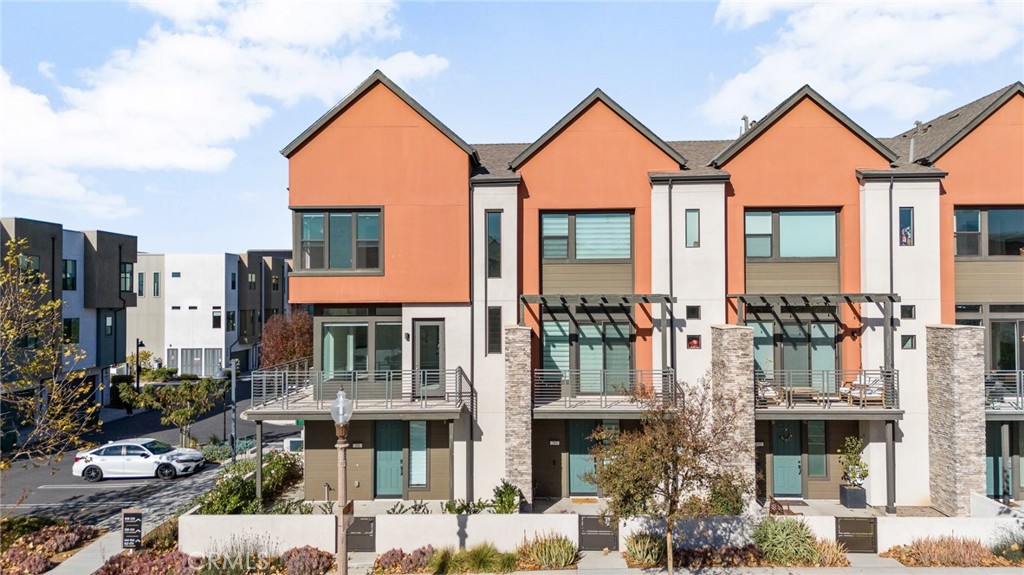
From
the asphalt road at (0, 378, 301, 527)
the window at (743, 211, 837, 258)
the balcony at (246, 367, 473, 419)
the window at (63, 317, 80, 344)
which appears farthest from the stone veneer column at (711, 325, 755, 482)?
the window at (63, 317, 80, 344)

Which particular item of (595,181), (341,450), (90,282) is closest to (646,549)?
(341,450)

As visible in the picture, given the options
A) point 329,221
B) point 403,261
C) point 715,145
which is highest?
point 715,145

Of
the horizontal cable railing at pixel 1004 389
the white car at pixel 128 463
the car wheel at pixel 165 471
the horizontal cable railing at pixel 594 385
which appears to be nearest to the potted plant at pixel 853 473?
the horizontal cable railing at pixel 1004 389

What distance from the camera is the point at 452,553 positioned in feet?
43.8

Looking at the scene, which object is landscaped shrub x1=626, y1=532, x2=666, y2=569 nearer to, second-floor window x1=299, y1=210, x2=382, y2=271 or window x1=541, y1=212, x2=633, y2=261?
window x1=541, y1=212, x2=633, y2=261

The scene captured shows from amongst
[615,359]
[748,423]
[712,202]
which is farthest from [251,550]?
[712,202]

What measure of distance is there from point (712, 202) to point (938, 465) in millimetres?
9851

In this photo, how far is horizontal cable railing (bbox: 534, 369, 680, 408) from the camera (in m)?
A: 16.1

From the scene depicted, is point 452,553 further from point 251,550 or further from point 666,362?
point 666,362

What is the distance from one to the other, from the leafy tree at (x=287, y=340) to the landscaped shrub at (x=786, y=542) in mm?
25646

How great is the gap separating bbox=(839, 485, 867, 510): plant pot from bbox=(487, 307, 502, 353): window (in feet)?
35.6

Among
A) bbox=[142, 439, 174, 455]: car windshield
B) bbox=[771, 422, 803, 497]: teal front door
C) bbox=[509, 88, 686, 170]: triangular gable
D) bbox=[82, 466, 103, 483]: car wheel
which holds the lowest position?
bbox=[82, 466, 103, 483]: car wheel

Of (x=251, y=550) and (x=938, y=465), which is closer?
(x=251, y=550)

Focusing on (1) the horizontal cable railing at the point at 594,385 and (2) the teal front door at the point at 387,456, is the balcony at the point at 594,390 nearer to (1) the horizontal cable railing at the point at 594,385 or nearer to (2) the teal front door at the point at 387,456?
(1) the horizontal cable railing at the point at 594,385
